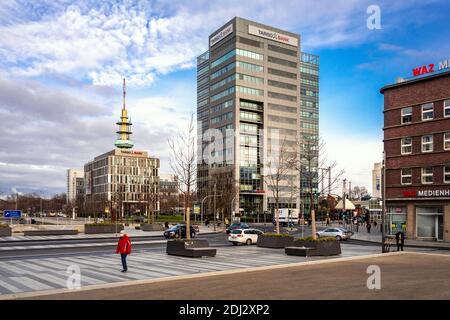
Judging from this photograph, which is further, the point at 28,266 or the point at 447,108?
the point at 447,108

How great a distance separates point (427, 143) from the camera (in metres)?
44.0

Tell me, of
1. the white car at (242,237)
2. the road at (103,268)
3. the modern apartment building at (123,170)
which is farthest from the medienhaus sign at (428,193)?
the modern apartment building at (123,170)

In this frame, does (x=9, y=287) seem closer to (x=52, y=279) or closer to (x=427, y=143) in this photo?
(x=52, y=279)

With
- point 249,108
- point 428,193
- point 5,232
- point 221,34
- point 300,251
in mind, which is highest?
point 221,34

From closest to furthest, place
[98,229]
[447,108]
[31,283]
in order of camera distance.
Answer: [31,283] < [447,108] < [98,229]

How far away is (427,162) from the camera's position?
144 feet

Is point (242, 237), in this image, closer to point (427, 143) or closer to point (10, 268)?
point (10, 268)

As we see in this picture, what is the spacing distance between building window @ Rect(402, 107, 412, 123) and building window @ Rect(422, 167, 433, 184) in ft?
17.2

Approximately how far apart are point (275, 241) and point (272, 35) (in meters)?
101

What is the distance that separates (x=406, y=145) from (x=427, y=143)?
235cm

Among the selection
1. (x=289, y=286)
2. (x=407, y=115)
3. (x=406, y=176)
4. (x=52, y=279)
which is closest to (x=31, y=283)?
(x=52, y=279)

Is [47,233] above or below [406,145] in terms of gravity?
below

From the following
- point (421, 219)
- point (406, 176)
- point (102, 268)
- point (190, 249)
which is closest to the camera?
point (102, 268)
